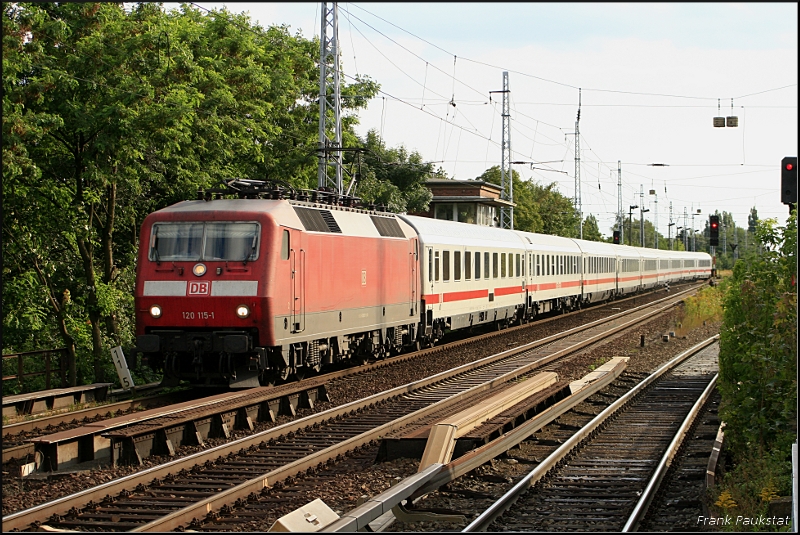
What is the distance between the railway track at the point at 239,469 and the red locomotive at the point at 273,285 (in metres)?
1.86

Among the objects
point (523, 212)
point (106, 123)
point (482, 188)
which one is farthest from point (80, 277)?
point (523, 212)

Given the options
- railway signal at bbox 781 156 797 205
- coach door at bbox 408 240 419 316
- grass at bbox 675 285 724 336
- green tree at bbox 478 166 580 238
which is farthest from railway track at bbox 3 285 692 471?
green tree at bbox 478 166 580 238

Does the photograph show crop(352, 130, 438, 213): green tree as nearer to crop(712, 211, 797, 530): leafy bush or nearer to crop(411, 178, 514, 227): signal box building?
crop(411, 178, 514, 227): signal box building

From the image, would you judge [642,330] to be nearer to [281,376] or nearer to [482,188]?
[281,376]

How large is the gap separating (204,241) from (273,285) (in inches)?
54.6

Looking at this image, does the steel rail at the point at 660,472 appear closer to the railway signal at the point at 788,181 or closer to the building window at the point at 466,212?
the railway signal at the point at 788,181

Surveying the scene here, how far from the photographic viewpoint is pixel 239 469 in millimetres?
10680

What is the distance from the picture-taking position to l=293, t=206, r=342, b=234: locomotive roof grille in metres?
16.1

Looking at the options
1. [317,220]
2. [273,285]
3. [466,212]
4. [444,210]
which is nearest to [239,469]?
[273,285]

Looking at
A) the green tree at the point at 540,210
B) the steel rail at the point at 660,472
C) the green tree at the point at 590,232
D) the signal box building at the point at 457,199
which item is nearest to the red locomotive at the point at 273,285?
the steel rail at the point at 660,472

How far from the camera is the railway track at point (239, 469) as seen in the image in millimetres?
8617

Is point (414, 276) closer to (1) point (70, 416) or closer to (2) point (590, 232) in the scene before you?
(1) point (70, 416)

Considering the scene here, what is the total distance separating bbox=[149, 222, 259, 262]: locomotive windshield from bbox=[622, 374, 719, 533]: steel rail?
6887 mm

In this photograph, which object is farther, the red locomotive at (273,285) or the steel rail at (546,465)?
the red locomotive at (273,285)
